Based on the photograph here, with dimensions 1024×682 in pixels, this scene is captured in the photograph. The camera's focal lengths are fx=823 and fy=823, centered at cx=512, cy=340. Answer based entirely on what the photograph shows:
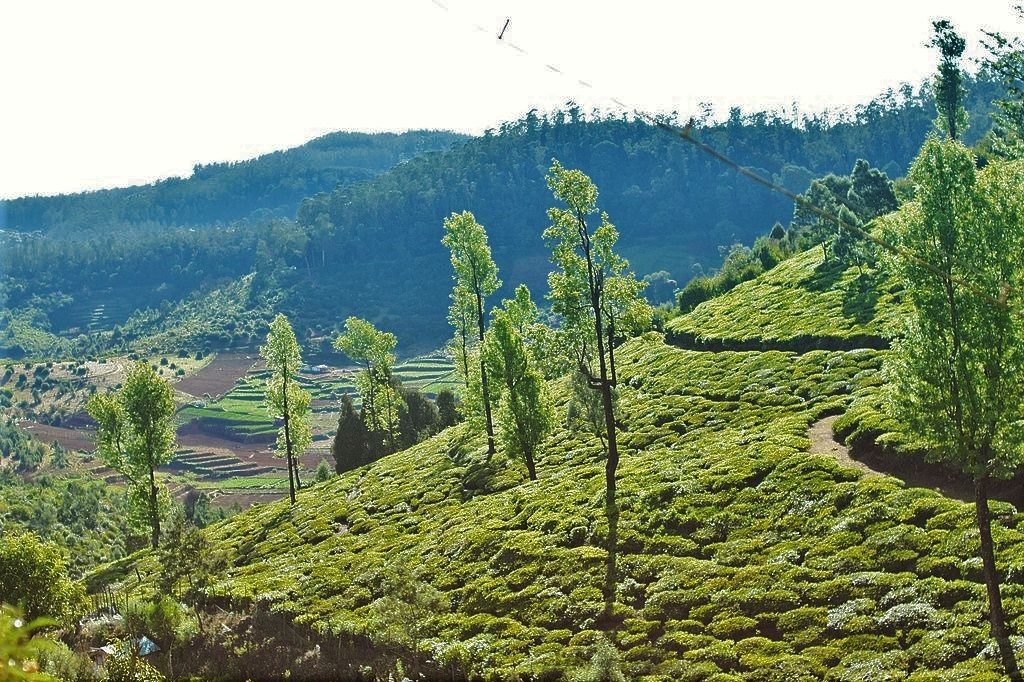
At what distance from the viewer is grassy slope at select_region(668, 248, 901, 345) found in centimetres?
7350

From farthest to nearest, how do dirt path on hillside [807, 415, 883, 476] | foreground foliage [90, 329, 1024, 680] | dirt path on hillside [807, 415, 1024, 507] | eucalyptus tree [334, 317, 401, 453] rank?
eucalyptus tree [334, 317, 401, 453]
dirt path on hillside [807, 415, 883, 476]
dirt path on hillside [807, 415, 1024, 507]
foreground foliage [90, 329, 1024, 680]

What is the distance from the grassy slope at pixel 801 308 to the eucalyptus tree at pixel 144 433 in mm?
53765

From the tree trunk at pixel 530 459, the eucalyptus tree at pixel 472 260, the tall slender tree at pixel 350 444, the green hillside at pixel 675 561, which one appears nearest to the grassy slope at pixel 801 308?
the green hillside at pixel 675 561

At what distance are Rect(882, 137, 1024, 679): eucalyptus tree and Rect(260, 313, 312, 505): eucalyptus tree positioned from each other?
5675cm

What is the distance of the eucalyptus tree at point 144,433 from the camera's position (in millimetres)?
74188

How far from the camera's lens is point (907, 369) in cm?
2609

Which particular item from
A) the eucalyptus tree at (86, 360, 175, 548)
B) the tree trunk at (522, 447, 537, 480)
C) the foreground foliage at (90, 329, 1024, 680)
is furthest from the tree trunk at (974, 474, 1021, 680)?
the eucalyptus tree at (86, 360, 175, 548)

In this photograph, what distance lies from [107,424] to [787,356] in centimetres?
6548

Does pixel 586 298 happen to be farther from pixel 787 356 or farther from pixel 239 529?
pixel 239 529

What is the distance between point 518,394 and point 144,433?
3882 cm

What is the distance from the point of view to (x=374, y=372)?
A: 9900cm

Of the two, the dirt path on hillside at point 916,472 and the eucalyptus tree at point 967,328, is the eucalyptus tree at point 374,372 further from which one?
the eucalyptus tree at point 967,328

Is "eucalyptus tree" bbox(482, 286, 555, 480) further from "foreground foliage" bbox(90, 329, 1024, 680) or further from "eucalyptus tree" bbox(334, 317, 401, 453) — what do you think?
"eucalyptus tree" bbox(334, 317, 401, 453)

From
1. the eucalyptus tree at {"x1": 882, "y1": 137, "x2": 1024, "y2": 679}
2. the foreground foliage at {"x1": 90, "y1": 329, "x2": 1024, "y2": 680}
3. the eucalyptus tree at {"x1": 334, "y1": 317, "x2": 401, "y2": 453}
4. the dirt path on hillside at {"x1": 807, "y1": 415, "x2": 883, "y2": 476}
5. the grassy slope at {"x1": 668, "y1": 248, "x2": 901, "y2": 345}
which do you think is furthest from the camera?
the eucalyptus tree at {"x1": 334, "y1": 317, "x2": 401, "y2": 453}
